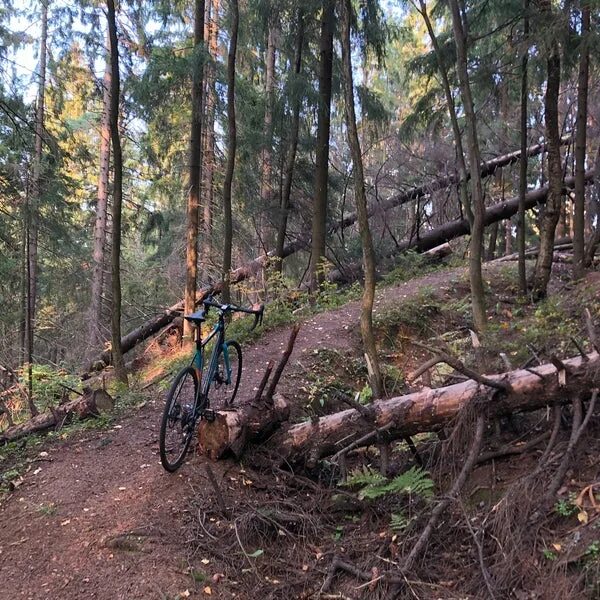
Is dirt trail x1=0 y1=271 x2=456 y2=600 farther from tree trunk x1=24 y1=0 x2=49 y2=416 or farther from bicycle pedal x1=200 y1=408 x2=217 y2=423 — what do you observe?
tree trunk x1=24 y1=0 x2=49 y2=416

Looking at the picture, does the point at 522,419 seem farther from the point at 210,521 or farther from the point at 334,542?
the point at 210,521

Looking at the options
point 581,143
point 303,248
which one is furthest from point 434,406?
point 303,248

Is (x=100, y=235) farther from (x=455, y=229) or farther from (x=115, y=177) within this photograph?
(x=455, y=229)

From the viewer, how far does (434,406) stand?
464cm

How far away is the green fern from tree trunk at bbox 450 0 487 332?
331 centimetres

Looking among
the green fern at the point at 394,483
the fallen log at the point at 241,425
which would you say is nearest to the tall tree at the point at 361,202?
the fallen log at the point at 241,425

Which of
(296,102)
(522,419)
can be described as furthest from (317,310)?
(522,419)

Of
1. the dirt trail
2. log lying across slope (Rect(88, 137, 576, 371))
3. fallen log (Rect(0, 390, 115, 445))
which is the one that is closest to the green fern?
the dirt trail

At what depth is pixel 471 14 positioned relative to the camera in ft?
31.9

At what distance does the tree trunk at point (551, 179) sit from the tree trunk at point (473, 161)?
5.89 ft

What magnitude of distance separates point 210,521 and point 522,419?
9.38ft

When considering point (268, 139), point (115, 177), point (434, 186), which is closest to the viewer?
point (115, 177)

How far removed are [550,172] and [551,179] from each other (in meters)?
0.12

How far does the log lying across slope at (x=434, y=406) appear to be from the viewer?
417 cm
